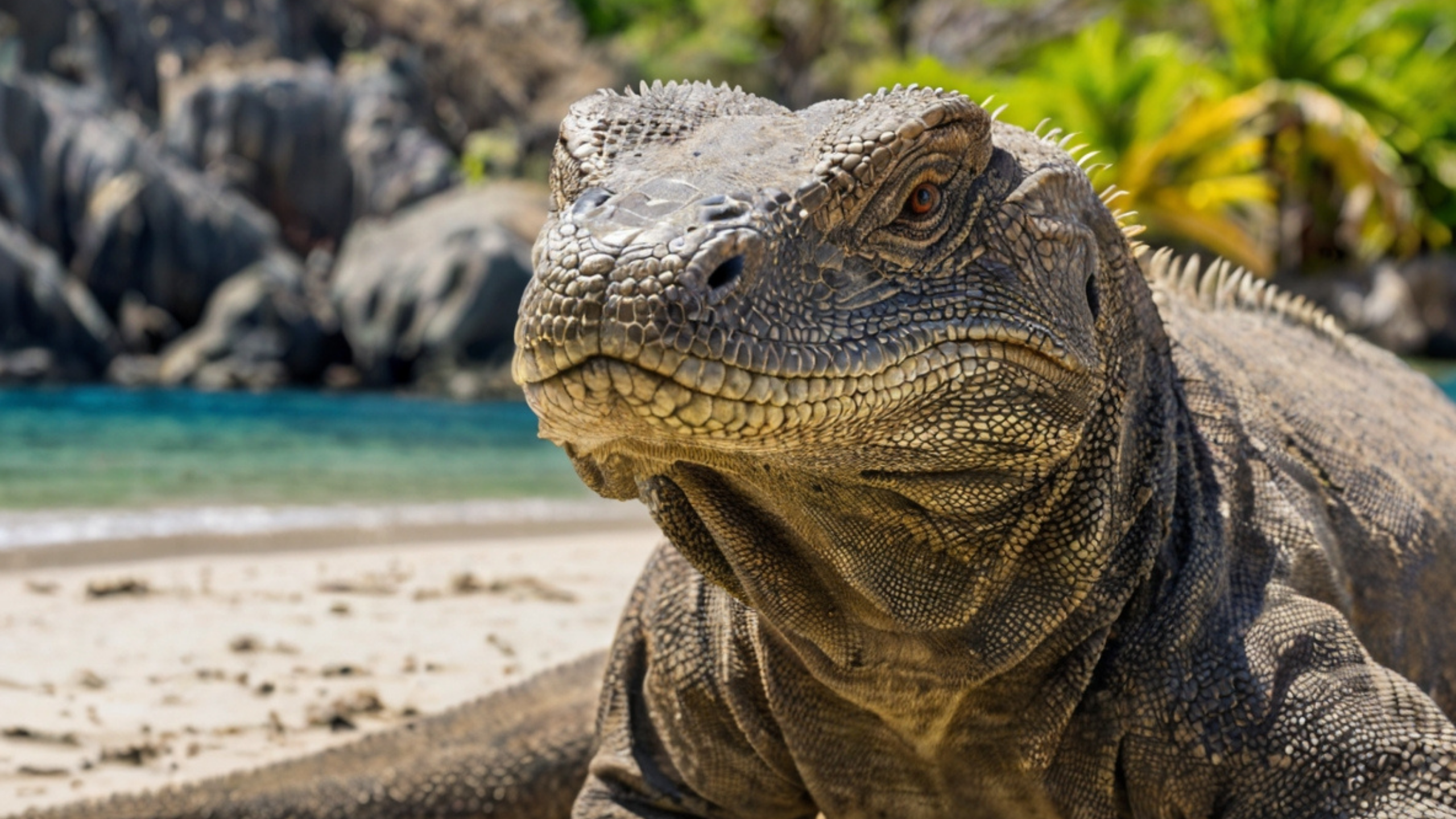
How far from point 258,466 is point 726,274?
638 inches

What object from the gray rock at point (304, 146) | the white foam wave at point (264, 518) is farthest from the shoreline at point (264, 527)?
the gray rock at point (304, 146)

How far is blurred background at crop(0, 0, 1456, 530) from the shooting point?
98.2 feet

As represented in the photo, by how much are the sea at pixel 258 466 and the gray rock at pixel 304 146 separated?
11.6 meters

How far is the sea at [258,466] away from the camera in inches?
488

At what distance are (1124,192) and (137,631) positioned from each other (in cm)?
577

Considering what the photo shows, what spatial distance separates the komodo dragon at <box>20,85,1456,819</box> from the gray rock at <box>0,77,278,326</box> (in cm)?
3144

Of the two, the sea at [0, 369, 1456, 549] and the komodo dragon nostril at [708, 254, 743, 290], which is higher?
the komodo dragon nostril at [708, 254, 743, 290]

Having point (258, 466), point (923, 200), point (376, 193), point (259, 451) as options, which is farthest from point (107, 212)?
point (923, 200)

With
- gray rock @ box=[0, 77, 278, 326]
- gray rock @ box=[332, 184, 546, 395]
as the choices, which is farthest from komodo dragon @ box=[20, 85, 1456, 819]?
gray rock @ box=[0, 77, 278, 326]

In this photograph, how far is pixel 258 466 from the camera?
688 inches

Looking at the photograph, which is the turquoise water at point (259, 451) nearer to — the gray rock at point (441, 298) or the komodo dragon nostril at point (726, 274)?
the gray rock at point (441, 298)

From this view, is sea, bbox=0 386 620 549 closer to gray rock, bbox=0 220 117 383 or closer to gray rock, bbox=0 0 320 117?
gray rock, bbox=0 220 117 383

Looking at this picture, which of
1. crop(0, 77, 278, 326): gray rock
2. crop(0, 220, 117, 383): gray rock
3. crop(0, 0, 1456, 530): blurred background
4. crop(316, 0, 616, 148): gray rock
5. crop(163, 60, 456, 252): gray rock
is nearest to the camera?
crop(0, 220, 117, 383): gray rock

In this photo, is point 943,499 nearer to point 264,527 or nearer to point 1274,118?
point 264,527
